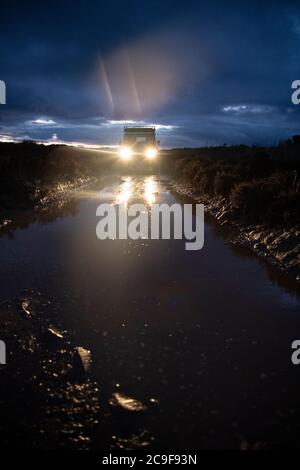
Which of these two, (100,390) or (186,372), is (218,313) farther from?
(100,390)

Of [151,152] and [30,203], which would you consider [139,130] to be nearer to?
[151,152]

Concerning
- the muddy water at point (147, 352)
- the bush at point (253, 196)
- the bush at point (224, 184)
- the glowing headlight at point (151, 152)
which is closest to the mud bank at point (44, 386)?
the muddy water at point (147, 352)

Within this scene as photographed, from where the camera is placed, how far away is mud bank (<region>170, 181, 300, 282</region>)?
367 inches

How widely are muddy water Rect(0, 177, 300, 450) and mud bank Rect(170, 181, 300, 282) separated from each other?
42 cm

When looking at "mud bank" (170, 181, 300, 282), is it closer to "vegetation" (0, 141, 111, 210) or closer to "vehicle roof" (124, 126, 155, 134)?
"vegetation" (0, 141, 111, 210)

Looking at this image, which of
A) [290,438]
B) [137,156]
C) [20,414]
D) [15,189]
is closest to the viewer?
[290,438]

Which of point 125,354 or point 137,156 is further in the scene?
point 137,156

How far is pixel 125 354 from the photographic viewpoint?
18.0 ft

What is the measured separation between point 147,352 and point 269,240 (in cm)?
668

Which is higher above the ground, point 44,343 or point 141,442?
point 44,343

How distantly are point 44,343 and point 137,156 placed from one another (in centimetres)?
5819
